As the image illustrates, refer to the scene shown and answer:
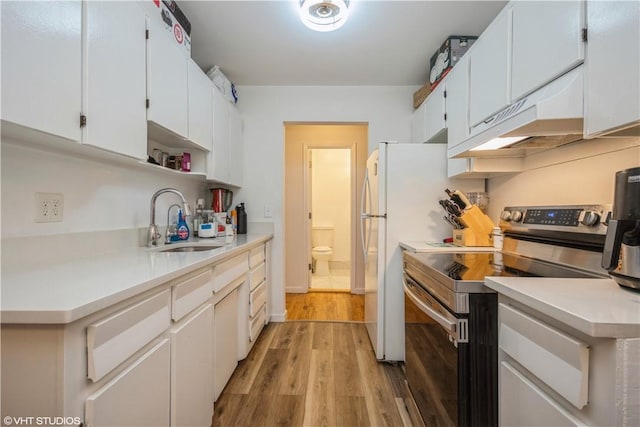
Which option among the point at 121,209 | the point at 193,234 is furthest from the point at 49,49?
the point at 193,234

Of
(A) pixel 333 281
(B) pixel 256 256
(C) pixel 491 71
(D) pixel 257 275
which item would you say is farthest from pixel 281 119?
(A) pixel 333 281

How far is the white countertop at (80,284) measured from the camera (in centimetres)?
60

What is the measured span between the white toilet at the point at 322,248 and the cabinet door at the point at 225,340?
2847mm

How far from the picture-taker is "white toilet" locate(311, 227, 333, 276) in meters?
4.69

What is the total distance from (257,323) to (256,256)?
542 mm

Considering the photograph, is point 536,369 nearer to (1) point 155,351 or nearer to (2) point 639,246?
(2) point 639,246

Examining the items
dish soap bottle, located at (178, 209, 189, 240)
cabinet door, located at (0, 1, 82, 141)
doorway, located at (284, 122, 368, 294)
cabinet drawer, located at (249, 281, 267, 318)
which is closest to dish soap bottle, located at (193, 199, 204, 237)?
dish soap bottle, located at (178, 209, 189, 240)

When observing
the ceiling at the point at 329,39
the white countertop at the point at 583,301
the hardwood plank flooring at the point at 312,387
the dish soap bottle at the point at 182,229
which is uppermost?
the ceiling at the point at 329,39

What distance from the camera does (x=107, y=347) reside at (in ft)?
2.33

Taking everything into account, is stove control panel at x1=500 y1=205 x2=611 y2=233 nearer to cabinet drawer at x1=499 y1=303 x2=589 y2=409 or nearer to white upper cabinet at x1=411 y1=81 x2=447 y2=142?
cabinet drawer at x1=499 y1=303 x2=589 y2=409

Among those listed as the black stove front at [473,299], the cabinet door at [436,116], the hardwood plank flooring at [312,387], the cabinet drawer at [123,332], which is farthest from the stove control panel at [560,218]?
the cabinet drawer at [123,332]

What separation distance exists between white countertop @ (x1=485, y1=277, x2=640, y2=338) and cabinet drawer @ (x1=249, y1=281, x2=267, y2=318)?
161 cm

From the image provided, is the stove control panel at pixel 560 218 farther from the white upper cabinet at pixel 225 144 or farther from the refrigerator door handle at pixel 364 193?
the white upper cabinet at pixel 225 144

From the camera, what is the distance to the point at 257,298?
2.26 m
